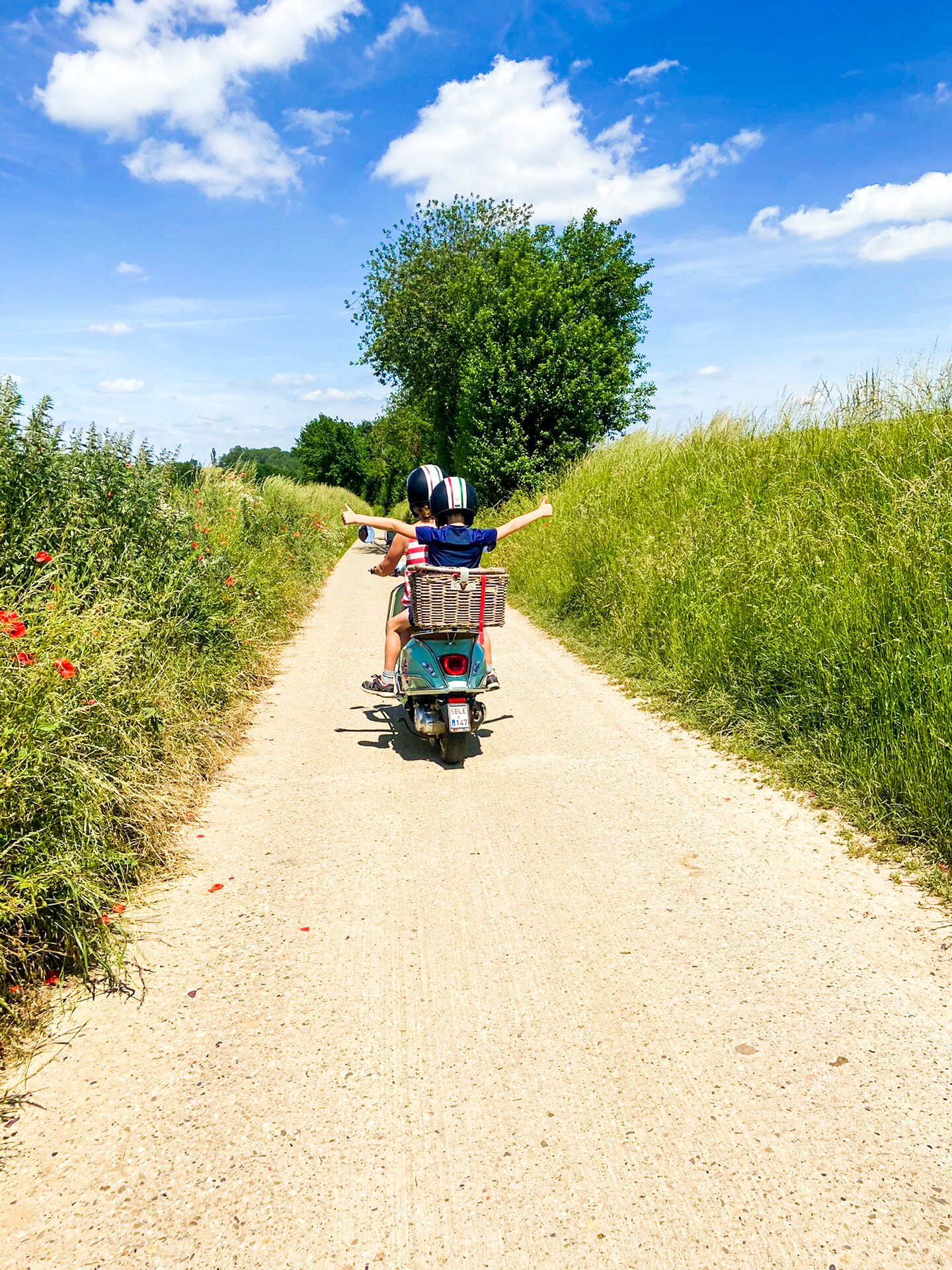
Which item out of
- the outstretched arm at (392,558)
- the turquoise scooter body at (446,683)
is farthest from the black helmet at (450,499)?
the turquoise scooter body at (446,683)

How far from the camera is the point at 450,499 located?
5.95 metres

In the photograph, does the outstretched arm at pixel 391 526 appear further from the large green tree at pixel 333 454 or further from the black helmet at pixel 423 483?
the large green tree at pixel 333 454

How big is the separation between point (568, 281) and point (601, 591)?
1585 centimetres

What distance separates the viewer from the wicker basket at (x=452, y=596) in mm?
5680

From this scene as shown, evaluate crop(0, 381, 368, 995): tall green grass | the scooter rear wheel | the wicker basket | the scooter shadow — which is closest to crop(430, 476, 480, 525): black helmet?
the wicker basket

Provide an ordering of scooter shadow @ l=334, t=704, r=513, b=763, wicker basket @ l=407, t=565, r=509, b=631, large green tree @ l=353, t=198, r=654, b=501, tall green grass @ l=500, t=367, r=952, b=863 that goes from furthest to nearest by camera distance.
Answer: large green tree @ l=353, t=198, r=654, b=501 → scooter shadow @ l=334, t=704, r=513, b=763 → wicker basket @ l=407, t=565, r=509, b=631 → tall green grass @ l=500, t=367, r=952, b=863

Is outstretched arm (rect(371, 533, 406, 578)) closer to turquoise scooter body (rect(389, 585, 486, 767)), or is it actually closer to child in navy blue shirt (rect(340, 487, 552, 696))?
child in navy blue shirt (rect(340, 487, 552, 696))

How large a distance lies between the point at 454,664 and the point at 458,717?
0.40 metres

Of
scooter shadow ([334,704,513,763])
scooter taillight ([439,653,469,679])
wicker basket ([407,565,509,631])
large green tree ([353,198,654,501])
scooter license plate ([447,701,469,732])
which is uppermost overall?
large green tree ([353,198,654,501])

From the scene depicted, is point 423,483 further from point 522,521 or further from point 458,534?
point 522,521

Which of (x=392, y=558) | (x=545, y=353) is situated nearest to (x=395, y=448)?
(x=545, y=353)

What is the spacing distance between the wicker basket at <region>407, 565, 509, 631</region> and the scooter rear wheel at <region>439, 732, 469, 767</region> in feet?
2.47

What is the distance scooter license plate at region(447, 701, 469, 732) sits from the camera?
5.72 meters

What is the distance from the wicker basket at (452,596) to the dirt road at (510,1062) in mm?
1439
